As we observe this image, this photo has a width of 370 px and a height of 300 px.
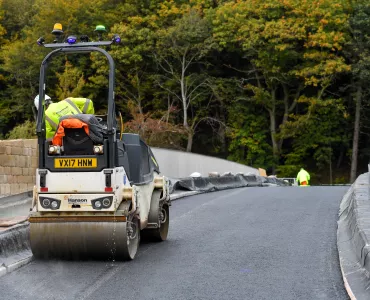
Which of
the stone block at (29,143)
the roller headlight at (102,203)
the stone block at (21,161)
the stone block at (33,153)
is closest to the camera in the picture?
the roller headlight at (102,203)

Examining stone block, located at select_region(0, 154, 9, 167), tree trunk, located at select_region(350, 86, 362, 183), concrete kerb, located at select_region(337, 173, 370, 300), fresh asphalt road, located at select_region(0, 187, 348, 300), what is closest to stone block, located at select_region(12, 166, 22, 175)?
stone block, located at select_region(0, 154, 9, 167)

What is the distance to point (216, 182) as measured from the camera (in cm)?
2197

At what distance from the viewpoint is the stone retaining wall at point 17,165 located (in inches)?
539

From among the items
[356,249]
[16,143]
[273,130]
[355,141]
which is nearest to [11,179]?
[16,143]

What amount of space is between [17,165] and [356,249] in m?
8.58

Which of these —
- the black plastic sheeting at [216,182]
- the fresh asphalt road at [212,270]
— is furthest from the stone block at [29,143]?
the fresh asphalt road at [212,270]

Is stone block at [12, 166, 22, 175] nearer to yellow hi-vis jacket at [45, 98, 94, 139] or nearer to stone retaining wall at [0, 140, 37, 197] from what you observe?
stone retaining wall at [0, 140, 37, 197]

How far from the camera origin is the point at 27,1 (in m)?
52.3

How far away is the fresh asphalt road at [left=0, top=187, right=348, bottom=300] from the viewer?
6496mm

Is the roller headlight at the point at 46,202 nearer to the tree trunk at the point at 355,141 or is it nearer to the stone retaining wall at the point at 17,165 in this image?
the stone retaining wall at the point at 17,165

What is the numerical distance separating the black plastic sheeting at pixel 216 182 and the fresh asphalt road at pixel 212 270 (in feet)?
25.3

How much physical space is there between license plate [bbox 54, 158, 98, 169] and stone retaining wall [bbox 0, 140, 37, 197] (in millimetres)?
6312

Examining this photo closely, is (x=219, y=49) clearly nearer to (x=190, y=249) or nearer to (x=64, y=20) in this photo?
(x=64, y=20)

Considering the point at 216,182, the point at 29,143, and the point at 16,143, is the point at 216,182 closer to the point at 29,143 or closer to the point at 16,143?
the point at 29,143
